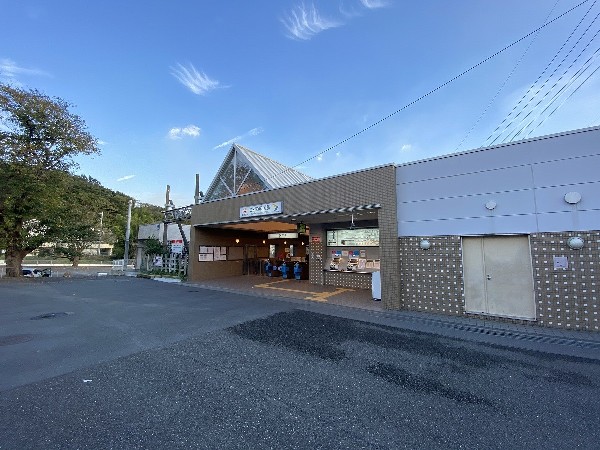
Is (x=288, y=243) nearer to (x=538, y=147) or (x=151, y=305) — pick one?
(x=151, y=305)

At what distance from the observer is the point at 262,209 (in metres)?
12.6

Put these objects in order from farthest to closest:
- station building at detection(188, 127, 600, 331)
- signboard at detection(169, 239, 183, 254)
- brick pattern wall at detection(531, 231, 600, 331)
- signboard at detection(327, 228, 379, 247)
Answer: signboard at detection(169, 239, 183, 254)
signboard at detection(327, 228, 379, 247)
station building at detection(188, 127, 600, 331)
brick pattern wall at detection(531, 231, 600, 331)

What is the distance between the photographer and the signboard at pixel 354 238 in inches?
504

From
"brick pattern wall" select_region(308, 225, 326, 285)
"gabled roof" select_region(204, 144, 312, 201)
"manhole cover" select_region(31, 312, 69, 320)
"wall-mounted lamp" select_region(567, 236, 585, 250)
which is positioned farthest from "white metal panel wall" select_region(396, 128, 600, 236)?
"manhole cover" select_region(31, 312, 69, 320)

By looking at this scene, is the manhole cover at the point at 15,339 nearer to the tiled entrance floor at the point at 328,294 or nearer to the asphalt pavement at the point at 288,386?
the asphalt pavement at the point at 288,386

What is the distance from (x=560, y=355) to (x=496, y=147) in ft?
17.1

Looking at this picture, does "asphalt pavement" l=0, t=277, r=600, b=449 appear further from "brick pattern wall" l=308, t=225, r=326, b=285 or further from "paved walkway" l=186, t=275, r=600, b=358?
"brick pattern wall" l=308, t=225, r=326, b=285

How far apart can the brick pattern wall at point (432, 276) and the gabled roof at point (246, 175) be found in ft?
24.8

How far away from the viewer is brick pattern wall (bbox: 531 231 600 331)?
621cm

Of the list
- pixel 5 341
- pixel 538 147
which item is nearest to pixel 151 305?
pixel 5 341

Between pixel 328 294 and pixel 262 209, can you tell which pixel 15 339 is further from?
pixel 328 294

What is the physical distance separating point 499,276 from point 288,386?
6810 millimetres

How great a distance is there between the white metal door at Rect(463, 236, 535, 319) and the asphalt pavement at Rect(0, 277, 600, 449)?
1533 millimetres

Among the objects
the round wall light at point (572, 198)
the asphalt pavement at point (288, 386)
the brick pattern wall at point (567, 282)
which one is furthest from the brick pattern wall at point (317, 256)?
the round wall light at point (572, 198)
